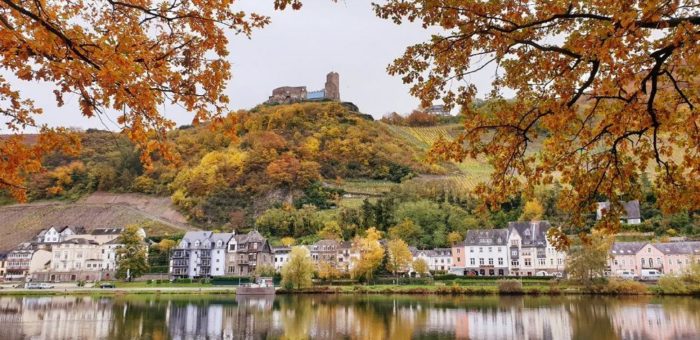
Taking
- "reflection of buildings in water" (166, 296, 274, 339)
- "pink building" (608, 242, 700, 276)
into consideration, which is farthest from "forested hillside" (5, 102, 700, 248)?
"reflection of buildings in water" (166, 296, 274, 339)

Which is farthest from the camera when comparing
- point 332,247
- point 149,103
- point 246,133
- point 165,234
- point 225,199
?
point 246,133

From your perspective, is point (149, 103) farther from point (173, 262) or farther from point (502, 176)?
point (173, 262)

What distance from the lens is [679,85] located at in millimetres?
6191

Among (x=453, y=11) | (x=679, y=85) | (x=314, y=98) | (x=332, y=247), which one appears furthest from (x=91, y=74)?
(x=314, y=98)

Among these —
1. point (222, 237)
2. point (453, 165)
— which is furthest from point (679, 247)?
point (453, 165)

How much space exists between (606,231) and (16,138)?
796cm

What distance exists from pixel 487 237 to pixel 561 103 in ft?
205

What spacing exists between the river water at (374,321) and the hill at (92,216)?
53706 mm

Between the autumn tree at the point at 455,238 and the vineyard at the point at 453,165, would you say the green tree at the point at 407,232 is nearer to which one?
the autumn tree at the point at 455,238

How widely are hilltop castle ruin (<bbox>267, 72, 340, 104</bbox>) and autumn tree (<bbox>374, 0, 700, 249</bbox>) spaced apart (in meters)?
164

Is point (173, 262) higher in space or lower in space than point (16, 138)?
lower

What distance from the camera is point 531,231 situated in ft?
211

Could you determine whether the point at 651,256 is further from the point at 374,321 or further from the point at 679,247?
the point at 374,321

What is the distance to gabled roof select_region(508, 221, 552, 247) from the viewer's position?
62.9m
